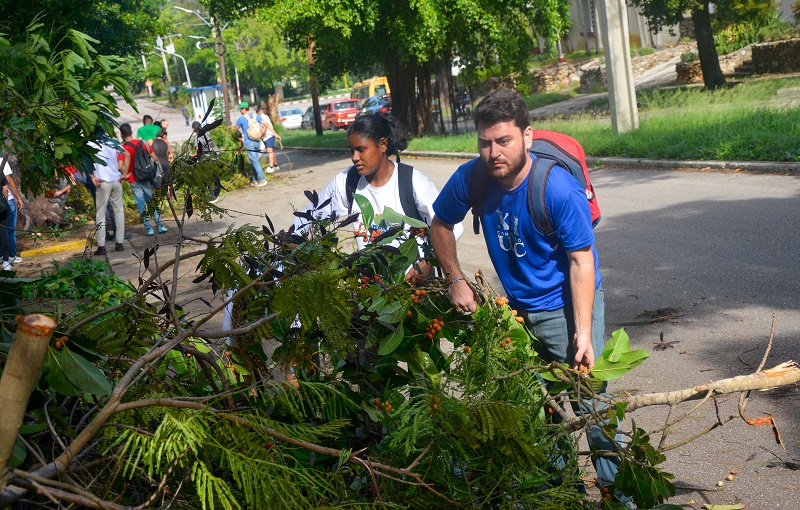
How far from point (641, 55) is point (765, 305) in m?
38.2

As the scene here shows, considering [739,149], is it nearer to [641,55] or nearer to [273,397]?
[273,397]

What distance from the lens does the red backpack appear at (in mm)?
3650

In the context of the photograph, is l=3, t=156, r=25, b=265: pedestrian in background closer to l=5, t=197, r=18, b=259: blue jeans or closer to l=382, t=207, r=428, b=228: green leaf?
l=5, t=197, r=18, b=259: blue jeans

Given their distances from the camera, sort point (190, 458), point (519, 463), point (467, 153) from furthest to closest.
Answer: point (467, 153), point (519, 463), point (190, 458)

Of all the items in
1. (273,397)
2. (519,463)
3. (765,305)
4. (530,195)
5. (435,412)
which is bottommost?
(765,305)

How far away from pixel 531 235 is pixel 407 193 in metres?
1.39

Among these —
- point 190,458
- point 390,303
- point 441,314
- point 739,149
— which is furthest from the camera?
point 739,149

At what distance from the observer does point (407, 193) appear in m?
4.98

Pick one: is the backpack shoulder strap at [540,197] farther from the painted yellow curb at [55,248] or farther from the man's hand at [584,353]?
the painted yellow curb at [55,248]

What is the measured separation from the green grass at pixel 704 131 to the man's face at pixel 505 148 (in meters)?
11.1

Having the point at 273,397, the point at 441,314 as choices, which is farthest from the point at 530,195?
the point at 273,397

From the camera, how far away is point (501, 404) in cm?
242

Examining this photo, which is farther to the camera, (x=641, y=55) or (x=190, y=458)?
(x=641, y=55)

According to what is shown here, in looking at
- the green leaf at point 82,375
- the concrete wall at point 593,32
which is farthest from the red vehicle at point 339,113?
the green leaf at point 82,375
